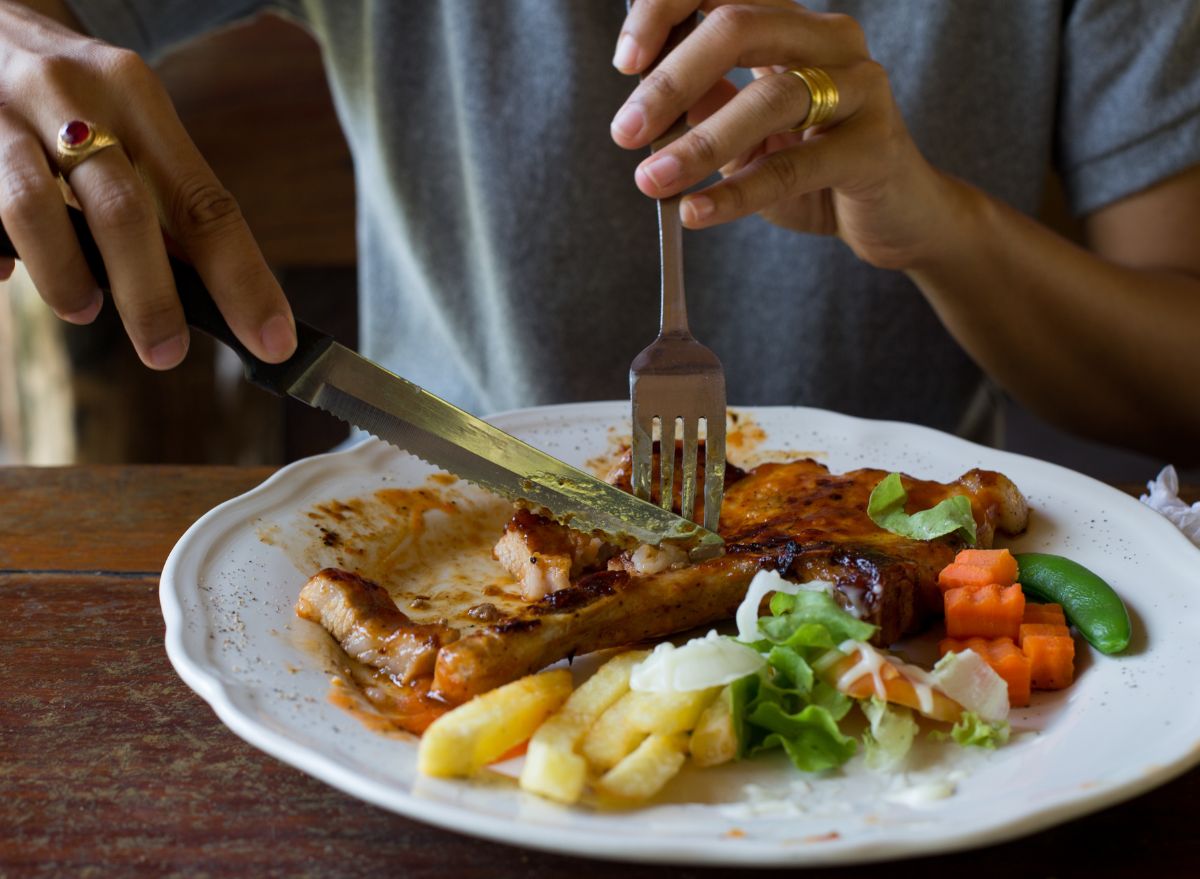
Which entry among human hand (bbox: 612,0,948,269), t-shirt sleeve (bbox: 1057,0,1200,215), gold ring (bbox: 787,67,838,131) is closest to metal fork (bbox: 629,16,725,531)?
human hand (bbox: 612,0,948,269)

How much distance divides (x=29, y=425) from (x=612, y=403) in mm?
3334

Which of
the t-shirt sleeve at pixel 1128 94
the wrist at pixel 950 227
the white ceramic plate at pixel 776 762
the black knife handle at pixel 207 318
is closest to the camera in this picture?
the white ceramic plate at pixel 776 762

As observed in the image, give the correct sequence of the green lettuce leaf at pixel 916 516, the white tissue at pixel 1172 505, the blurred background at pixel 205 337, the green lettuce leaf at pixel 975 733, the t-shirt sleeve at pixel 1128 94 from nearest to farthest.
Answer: the green lettuce leaf at pixel 975 733, the green lettuce leaf at pixel 916 516, the white tissue at pixel 1172 505, the t-shirt sleeve at pixel 1128 94, the blurred background at pixel 205 337

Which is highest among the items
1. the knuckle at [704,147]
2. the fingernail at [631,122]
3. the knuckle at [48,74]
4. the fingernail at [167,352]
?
the knuckle at [48,74]

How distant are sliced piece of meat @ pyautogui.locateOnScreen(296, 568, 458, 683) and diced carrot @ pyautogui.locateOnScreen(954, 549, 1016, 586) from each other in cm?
73

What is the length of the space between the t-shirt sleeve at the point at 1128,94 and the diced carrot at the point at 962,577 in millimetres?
1710

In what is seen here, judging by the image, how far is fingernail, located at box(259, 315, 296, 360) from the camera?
1450 mm

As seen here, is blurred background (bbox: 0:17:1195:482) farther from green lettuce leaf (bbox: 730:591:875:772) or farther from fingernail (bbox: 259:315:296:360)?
green lettuce leaf (bbox: 730:591:875:772)

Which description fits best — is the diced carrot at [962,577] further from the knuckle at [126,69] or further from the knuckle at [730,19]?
the knuckle at [126,69]

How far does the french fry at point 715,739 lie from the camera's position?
3.97 ft

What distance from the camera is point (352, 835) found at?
1.17 meters

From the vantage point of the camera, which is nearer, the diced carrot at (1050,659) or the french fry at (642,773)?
the french fry at (642,773)

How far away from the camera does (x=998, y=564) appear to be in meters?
1.53

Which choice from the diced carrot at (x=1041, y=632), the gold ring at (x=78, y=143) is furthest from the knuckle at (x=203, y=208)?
the diced carrot at (x=1041, y=632)
